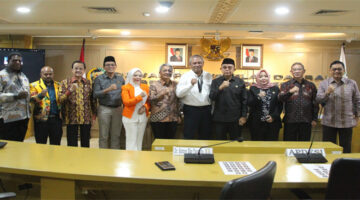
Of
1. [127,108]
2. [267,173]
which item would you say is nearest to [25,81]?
[127,108]

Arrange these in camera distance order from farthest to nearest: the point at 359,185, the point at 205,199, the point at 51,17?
the point at 51,17, the point at 205,199, the point at 359,185

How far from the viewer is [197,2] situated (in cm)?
375

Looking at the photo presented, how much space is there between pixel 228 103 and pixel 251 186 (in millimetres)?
2147

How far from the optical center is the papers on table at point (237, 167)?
1590mm

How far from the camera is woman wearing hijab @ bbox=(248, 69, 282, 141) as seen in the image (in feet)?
10.7

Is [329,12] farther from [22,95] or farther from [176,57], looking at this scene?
[22,95]

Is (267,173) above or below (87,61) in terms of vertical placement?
below

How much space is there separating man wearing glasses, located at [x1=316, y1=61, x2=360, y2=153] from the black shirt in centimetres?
94

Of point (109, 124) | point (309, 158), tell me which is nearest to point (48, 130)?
point (109, 124)

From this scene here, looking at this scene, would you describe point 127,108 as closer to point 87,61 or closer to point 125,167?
point 125,167

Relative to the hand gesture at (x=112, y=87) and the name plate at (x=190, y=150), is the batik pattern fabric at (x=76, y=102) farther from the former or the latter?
the name plate at (x=190, y=150)

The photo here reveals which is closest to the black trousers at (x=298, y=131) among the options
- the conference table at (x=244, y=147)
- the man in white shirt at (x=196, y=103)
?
the conference table at (x=244, y=147)

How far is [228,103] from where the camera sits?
3.15m

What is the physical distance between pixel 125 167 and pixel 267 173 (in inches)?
33.7
